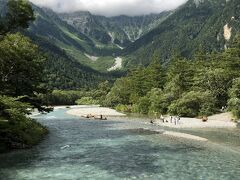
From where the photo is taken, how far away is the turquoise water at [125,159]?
30.7m

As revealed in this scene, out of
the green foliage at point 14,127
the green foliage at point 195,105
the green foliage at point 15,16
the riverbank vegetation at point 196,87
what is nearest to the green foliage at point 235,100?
the riverbank vegetation at point 196,87

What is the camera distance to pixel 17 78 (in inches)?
1941

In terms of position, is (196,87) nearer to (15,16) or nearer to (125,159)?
(125,159)

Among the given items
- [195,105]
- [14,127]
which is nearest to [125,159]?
[14,127]

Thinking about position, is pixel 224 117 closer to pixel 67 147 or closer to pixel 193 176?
pixel 67 147

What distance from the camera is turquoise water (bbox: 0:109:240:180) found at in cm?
3072

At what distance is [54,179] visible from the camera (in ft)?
95.2

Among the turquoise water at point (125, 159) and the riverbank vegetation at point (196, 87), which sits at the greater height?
the riverbank vegetation at point (196, 87)

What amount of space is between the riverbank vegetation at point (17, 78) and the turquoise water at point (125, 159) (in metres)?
2.34

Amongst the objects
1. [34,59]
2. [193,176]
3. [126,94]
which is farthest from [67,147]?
[126,94]

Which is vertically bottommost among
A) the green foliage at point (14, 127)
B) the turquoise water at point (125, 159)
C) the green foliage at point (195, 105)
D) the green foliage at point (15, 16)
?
the turquoise water at point (125, 159)

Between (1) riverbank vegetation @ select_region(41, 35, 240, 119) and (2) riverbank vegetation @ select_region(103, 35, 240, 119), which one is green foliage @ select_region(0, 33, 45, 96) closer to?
(1) riverbank vegetation @ select_region(41, 35, 240, 119)

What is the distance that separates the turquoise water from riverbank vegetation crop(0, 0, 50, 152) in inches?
92.2

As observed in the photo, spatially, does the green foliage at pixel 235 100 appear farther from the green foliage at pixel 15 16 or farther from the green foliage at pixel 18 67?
the green foliage at pixel 15 16
